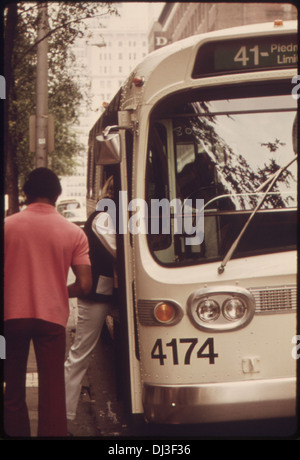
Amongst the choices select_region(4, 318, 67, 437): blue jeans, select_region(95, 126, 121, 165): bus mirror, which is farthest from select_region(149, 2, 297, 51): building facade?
select_region(4, 318, 67, 437): blue jeans

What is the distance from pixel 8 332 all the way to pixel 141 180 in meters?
1.37

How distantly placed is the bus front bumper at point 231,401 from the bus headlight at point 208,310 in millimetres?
428

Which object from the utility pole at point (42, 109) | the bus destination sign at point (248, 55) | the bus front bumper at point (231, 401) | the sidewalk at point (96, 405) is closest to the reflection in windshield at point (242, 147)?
the bus destination sign at point (248, 55)

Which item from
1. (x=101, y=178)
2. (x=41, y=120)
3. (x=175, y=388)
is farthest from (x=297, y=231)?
(x=41, y=120)

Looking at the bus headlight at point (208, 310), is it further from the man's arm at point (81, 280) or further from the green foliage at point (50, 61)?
the green foliage at point (50, 61)

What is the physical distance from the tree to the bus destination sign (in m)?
1.35

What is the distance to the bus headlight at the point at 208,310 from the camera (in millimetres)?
5363

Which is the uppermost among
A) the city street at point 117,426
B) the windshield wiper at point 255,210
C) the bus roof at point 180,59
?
the bus roof at point 180,59

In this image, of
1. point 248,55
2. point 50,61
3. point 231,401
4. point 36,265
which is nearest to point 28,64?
point 50,61

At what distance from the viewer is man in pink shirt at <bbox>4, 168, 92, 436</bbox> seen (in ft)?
16.8

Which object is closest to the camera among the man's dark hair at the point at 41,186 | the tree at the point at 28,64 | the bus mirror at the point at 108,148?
the man's dark hair at the point at 41,186

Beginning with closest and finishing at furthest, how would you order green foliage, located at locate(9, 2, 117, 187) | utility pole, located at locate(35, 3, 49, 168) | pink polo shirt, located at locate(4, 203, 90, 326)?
pink polo shirt, located at locate(4, 203, 90, 326) < green foliage, located at locate(9, 2, 117, 187) < utility pole, located at locate(35, 3, 49, 168)

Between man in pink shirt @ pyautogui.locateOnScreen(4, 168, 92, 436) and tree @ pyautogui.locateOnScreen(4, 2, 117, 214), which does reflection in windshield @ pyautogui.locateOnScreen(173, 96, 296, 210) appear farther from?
tree @ pyautogui.locateOnScreen(4, 2, 117, 214)

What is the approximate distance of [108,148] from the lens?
565 cm
